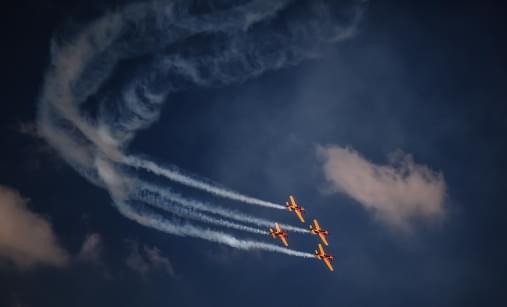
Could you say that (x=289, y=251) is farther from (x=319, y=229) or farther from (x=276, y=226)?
(x=319, y=229)

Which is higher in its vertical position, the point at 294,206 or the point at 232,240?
the point at 294,206

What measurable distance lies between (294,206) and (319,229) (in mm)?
7249

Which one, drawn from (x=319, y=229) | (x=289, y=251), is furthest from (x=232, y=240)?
(x=319, y=229)

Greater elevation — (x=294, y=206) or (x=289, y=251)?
(x=294, y=206)

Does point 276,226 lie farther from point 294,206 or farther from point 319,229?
point 319,229

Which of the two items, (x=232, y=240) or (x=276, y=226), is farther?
(x=276, y=226)

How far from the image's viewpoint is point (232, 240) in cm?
5331

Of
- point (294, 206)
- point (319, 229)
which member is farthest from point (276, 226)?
point (319, 229)

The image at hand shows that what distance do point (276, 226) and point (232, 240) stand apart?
37.1 feet

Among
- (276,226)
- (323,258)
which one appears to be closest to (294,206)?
(276,226)

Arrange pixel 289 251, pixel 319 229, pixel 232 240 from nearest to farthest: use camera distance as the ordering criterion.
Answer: pixel 232 240 < pixel 289 251 < pixel 319 229

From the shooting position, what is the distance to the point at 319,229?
6825cm

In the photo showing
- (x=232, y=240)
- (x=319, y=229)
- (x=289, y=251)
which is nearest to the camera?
(x=232, y=240)

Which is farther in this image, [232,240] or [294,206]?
[294,206]
